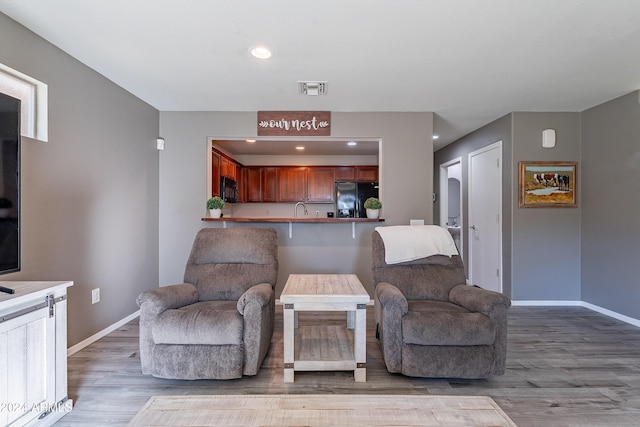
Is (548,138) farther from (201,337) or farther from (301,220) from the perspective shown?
(201,337)

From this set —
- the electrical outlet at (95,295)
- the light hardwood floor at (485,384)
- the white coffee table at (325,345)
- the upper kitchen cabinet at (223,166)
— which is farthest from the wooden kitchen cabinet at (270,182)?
the white coffee table at (325,345)

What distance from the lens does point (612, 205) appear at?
345cm

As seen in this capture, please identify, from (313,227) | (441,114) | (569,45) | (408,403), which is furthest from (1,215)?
(441,114)

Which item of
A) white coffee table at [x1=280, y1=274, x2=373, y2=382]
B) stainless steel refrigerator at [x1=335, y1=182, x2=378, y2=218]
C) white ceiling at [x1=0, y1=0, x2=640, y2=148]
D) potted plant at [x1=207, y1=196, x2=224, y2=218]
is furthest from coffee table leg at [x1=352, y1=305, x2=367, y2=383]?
stainless steel refrigerator at [x1=335, y1=182, x2=378, y2=218]

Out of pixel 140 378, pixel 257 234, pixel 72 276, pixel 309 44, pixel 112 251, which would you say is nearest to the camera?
pixel 140 378

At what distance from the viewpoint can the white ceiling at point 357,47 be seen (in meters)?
1.93

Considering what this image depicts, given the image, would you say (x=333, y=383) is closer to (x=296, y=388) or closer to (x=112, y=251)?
(x=296, y=388)

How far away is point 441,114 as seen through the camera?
3.95m

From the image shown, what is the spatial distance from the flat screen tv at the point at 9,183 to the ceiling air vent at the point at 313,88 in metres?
2.10

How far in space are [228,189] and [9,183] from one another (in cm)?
351

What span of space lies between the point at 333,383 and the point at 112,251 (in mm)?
2392

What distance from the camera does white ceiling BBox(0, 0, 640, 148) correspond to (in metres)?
1.93

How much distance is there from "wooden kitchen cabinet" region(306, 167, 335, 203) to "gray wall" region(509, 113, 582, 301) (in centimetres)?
313

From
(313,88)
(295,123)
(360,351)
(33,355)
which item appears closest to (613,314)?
(360,351)
